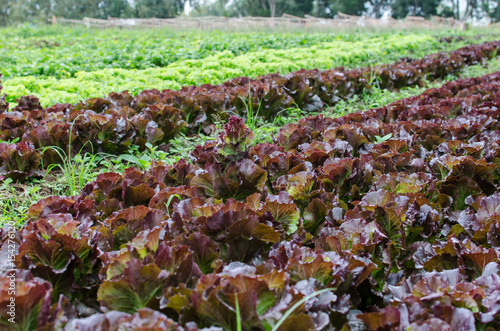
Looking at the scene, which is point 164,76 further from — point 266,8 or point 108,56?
point 266,8

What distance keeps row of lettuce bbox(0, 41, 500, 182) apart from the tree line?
173 feet

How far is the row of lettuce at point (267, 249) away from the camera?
1050mm

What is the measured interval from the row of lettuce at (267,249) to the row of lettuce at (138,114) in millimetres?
1372

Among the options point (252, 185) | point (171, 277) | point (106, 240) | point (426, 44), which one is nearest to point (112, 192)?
point (106, 240)

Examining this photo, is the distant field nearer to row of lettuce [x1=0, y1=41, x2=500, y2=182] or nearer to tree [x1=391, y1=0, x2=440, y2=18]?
row of lettuce [x1=0, y1=41, x2=500, y2=182]

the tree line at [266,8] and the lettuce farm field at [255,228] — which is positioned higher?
the tree line at [266,8]

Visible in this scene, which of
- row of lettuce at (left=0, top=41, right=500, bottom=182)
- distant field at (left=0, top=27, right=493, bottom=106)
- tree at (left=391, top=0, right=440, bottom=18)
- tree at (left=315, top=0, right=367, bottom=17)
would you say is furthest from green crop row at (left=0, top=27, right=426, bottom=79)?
tree at (left=391, top=0, right=440, bottom=18)

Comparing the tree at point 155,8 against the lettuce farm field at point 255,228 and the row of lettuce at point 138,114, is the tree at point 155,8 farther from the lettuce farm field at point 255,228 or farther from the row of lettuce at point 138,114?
the lettuce farm field at point 255,228

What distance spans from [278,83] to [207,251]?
164 inches

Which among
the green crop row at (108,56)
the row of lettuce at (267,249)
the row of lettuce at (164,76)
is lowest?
the row of lettuce at (267,249)

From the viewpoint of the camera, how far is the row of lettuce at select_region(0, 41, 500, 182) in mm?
3303

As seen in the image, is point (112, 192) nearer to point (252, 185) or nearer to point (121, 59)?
point (252, 185)

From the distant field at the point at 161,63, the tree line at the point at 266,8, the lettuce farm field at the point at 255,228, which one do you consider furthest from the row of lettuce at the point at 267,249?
the tree line at the point at 266,8

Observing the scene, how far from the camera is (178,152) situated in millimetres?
3852
